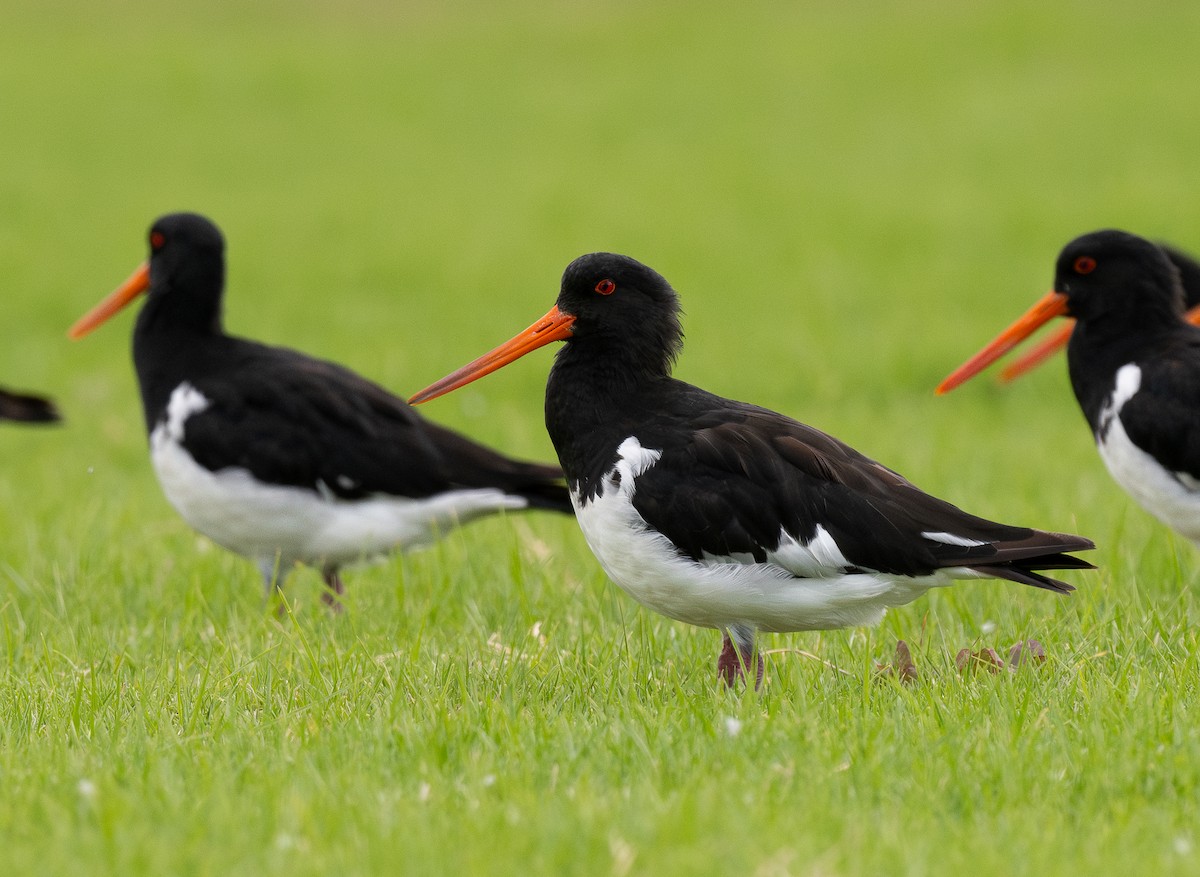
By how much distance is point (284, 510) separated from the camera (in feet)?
21.6

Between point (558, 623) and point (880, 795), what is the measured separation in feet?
6.50

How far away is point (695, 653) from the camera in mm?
5348

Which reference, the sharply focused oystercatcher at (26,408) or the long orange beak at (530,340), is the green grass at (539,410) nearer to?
the sharply focused oystercatcher at (26,408)

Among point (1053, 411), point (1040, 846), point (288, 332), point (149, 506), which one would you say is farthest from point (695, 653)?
point (288, 332)

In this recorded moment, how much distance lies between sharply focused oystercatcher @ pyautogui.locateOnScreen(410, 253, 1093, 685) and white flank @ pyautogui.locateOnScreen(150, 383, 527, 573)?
5.96 feet

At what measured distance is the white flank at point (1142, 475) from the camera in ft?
19.1

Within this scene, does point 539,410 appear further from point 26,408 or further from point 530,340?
point 530,340

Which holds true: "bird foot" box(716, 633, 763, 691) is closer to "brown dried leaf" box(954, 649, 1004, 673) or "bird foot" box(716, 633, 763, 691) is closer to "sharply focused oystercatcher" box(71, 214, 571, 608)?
"brown dried leaf" box(954, 649, 1004, 673)

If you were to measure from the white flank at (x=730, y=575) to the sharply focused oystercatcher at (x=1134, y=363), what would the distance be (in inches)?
59.9

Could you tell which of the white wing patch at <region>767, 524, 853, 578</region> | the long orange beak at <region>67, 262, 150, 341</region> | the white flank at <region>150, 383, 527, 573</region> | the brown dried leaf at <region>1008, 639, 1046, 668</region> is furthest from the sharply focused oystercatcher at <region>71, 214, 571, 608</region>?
the brown dried leaf at <region>1008, 639, 1046, 668</region>

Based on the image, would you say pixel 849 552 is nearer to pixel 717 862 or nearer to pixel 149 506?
pixel 717 862

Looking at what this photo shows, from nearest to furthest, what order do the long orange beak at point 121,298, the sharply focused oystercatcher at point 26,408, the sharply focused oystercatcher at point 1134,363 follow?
the sharply focused oystercatcher at point 1134,363 < the long orange beak at point 121,298 < the sharply focused oystercatcher at point 26,408

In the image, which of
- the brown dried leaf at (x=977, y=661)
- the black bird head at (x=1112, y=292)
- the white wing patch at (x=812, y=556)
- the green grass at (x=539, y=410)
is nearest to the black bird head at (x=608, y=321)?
the white wing patch at (x=812, y=556)

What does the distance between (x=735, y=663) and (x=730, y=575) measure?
0.42 metres
